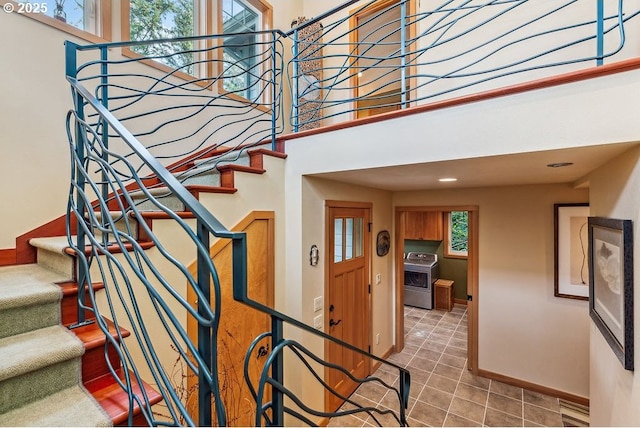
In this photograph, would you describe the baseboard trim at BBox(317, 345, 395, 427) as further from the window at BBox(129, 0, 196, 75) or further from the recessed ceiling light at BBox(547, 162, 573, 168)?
the window at BBox(129, 0, 196, 75)

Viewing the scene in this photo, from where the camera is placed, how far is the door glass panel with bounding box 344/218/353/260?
316 centimetres

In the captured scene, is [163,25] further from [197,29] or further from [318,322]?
[318,322]

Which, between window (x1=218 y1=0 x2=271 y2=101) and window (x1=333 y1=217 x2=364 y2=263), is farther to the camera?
window (x1=218 y1=0 x2=271 y2=101)

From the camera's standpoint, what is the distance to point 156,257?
1649 millimetres

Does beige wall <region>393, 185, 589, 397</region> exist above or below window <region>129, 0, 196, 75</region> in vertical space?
below

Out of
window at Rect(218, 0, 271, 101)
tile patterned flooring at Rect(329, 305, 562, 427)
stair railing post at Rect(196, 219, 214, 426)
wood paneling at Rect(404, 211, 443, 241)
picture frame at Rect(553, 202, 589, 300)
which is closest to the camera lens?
stair railing post at Rect(196, 219, 214, 426)

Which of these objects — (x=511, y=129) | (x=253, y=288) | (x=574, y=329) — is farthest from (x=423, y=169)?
(x=574, y=329)

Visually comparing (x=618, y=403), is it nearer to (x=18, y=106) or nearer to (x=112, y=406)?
(x=112, y=406)

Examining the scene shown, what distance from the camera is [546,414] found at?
289cm

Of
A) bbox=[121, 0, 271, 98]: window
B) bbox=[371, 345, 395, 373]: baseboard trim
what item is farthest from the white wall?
bbox=[371, 345, 395, 373]: baseboard trim

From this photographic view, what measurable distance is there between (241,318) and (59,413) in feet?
4.12

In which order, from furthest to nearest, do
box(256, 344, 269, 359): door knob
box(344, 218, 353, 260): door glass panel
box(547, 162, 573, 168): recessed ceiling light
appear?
box(344, 218, 353, 260): door glass panel, box(256, 344, 269, 359): door knob, box(547, 162, 573, 168): recessed ceiling light

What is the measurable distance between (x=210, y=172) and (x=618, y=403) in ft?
9.77

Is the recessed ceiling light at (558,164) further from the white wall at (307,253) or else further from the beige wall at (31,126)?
the beige wall at (31,126)
